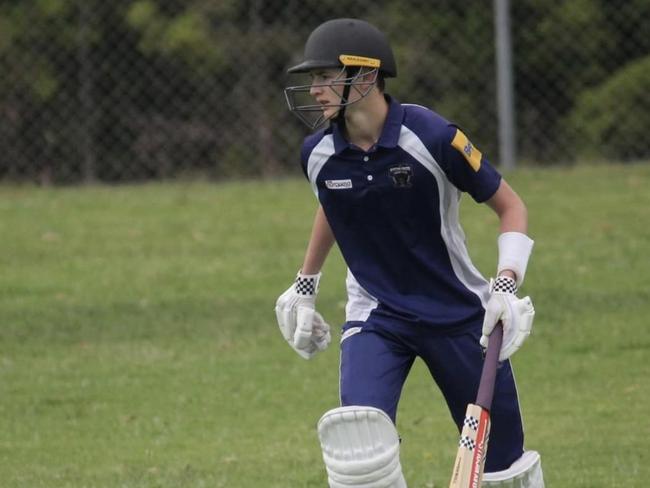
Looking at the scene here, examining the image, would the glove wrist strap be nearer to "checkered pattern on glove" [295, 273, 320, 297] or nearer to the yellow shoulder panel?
"checkered pattern on glove" [295, 273, 320, 297]

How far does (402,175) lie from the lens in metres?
5.17

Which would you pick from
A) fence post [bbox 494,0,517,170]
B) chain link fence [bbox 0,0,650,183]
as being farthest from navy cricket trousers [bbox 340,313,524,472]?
chain link fence [bbox 0,0,650,183]

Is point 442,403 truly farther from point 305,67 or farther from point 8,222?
point 8,222

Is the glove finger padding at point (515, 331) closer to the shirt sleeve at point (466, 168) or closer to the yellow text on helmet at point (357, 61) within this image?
the shirt sleeve at point (466, 168)

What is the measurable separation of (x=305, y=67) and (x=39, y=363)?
4457 mm

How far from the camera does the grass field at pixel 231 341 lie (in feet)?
23.0

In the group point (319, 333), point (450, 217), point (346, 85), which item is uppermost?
point (346, 85)

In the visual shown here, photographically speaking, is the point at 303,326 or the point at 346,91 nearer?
the point at 346,91

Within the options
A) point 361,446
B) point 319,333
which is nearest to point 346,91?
point 319,333

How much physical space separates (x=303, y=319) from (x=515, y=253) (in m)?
0.83

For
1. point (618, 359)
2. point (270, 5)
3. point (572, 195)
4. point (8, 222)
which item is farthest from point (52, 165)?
point (618, 359)

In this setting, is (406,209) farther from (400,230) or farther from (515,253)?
(515,253)

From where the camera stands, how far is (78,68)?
14500mm

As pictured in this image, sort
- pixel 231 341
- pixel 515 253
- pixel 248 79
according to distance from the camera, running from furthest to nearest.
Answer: pixel 248 79 < pixel 231 341 < pixel 515 253
